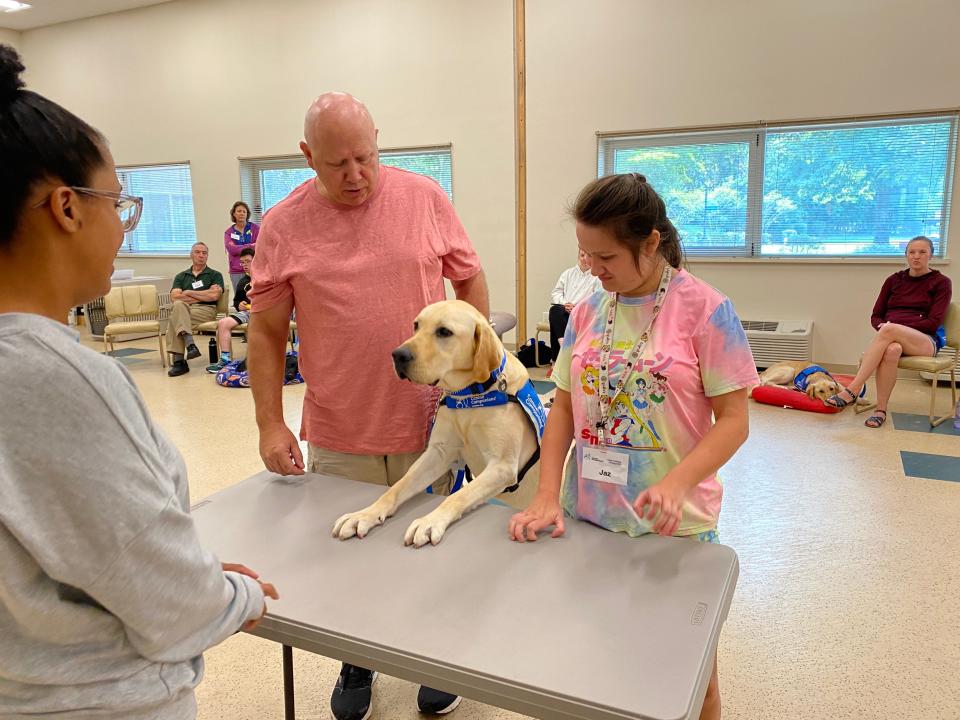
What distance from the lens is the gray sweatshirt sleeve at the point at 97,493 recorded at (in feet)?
2.13

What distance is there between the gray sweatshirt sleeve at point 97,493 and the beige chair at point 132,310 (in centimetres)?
697

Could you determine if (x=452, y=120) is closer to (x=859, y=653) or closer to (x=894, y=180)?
(x=894, y=180)

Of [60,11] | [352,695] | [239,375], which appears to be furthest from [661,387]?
[60,11]

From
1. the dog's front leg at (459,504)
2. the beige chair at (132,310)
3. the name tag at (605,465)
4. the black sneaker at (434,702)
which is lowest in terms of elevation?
the black sneaker at (434,702)

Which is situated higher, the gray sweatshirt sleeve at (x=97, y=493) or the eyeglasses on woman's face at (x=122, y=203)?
the eyeglasses on woman's face at (x=122, y=203)

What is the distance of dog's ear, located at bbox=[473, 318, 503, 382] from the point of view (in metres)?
1.66

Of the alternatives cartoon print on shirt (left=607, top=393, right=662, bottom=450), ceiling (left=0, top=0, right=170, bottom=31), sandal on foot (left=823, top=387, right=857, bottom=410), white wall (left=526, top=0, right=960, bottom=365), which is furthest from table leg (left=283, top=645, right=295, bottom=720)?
ceiling (left=0, top=0, right=170, bottom=31)

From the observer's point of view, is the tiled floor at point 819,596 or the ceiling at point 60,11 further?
the ceiling at point 60,11

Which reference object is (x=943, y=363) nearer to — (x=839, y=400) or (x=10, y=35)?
(x=839, y=400)

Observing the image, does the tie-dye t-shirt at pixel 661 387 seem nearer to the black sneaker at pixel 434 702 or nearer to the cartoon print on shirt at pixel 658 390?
the cartoon print on shirt at pixel 658 390

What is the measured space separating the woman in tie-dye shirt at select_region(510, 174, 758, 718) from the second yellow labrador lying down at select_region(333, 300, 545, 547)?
0.84 ft

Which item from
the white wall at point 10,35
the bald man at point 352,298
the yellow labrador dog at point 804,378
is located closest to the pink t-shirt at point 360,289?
the bald man at point 352,298

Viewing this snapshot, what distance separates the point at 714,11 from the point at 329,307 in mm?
6105

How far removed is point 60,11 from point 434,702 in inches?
436
